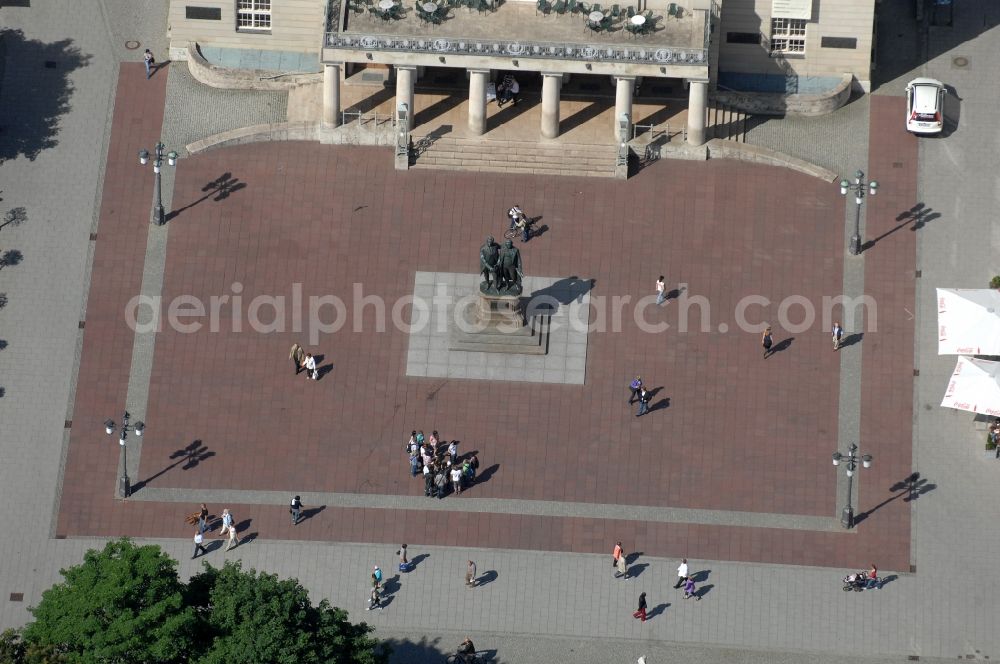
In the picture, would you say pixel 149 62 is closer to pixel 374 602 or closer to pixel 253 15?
pixel 253 15

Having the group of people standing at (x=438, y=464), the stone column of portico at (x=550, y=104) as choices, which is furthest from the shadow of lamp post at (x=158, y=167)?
the stone column of portico at (x=550, y=104)

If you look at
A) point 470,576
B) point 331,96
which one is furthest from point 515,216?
point 470,576

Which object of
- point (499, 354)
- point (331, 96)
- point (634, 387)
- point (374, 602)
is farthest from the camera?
point (331, 96)

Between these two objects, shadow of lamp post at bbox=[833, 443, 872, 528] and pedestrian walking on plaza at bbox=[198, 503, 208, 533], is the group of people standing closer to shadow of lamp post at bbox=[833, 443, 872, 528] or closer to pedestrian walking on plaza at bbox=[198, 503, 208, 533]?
pedestrian walking on plaza at bbox=[198, 503, 208, 533]

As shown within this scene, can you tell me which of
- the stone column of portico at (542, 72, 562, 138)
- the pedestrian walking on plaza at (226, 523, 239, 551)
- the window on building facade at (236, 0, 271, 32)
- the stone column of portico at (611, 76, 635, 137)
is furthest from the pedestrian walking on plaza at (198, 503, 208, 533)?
the stone column of portico at (611, 76, 635, 137)

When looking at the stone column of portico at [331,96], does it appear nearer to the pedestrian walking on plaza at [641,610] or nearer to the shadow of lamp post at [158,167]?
the shadow of lamp post at [158,167]

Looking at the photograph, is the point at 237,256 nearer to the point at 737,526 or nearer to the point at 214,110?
the point at 214,110

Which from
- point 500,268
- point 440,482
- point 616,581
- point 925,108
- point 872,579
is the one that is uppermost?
point 925,108
